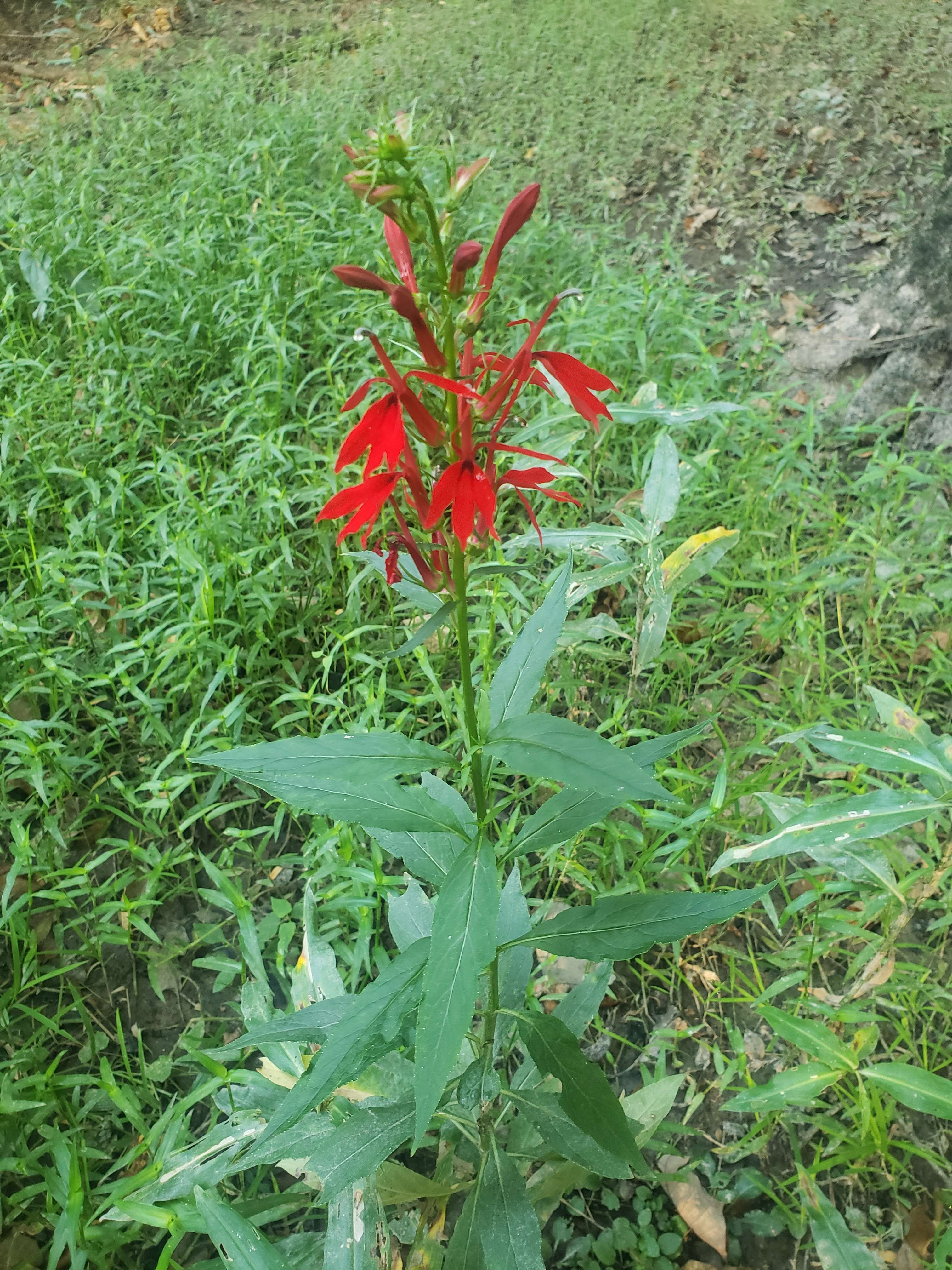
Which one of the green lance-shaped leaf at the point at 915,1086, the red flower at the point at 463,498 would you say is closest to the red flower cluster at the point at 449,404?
the red flower at the point at 463,498

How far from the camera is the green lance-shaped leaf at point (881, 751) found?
129cm

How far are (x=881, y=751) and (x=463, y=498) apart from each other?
2.87ft

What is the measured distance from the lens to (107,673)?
2137 millimetres

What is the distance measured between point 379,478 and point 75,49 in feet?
19.5

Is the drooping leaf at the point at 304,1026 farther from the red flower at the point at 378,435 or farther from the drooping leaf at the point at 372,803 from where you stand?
the red flower at the point at 378,435

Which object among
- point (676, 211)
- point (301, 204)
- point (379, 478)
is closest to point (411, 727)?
point (379, 478)

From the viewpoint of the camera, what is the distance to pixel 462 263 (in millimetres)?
862

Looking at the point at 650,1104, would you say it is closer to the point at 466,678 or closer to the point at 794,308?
the point at 466,678

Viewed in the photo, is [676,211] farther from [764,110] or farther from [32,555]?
[32,555]

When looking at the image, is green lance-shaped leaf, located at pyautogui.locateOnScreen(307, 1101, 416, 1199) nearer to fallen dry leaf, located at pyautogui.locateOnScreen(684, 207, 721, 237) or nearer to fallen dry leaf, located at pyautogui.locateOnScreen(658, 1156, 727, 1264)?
fallen dry leaf, located at pyautogui.locateOnScreen(658, 1156, 727, 1264)

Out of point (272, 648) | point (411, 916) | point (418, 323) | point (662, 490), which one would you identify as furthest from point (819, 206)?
point (411, 916)

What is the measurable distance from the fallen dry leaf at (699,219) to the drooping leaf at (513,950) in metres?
3.40

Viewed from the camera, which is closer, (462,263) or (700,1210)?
(462,263)

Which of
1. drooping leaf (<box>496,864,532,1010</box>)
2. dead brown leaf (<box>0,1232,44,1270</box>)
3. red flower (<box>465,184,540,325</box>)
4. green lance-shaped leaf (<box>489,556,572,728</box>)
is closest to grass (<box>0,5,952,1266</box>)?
dead brown leaf (<box>0,1232,44,1270</box>)
